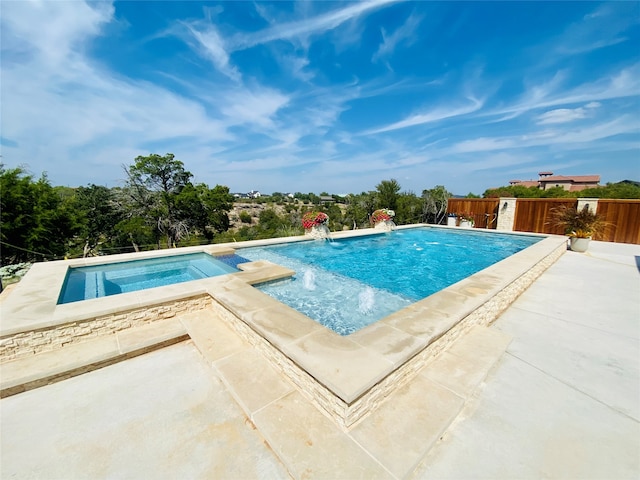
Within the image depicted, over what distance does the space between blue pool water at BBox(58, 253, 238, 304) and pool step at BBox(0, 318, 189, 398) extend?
54.0 inches

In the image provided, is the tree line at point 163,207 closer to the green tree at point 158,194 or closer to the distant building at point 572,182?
the green tree at point 158,194

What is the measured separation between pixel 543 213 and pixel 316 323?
1370cm

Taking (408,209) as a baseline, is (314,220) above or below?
below

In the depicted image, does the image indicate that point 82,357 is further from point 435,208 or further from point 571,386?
point 435,208

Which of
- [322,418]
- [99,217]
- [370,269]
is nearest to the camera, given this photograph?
[322,418]

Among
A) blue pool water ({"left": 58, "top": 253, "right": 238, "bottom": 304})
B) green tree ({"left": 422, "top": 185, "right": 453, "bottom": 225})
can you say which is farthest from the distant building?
blue pool water ({"left": 58, "top": 253, "right": 238, "bottom": 304})

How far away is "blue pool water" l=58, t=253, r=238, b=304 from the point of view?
15.0 ft

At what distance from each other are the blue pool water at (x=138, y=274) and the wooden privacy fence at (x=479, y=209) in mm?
13288

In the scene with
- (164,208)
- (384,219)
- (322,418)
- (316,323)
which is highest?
(164,208)

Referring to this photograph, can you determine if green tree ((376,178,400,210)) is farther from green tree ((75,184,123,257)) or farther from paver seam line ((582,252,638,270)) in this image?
green tree ((75,184,123,257))

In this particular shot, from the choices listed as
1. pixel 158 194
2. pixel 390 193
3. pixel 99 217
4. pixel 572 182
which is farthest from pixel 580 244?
pixel 572 182

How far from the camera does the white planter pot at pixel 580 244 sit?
807cm

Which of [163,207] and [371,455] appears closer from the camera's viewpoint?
[371,455]

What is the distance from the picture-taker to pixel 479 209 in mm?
13945
